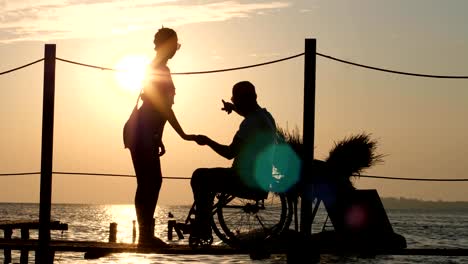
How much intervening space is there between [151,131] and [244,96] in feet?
3.18

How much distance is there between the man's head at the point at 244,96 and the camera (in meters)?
9.18

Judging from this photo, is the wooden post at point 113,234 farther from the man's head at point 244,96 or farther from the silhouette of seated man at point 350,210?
the man's head at point 244,96

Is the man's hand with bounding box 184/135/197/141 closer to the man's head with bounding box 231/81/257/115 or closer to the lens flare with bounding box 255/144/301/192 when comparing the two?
the man's head with bounding box 231/81/257/115

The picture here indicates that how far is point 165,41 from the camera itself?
30.5 ft

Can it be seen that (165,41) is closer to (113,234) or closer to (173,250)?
(173,250)

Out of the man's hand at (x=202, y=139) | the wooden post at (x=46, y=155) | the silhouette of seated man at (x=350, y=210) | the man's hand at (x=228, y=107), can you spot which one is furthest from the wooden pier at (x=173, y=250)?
the silhouette of seated man at (x=350, y=210)

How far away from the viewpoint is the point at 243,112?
30.3ft

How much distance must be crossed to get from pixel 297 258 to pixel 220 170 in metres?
1.14

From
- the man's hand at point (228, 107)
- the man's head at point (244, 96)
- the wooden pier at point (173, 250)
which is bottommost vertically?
the wooden pier at point (173, 250)

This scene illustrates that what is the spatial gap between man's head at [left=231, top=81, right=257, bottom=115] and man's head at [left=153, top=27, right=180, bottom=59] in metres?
0.74

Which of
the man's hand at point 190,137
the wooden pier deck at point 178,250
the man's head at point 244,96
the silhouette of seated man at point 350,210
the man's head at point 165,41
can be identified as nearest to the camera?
the wooden pier deck at point 178,250

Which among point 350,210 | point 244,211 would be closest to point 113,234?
point 244,211

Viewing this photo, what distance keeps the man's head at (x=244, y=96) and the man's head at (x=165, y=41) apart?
0.74 metres

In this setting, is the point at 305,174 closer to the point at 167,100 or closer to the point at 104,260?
the point at 167,100
